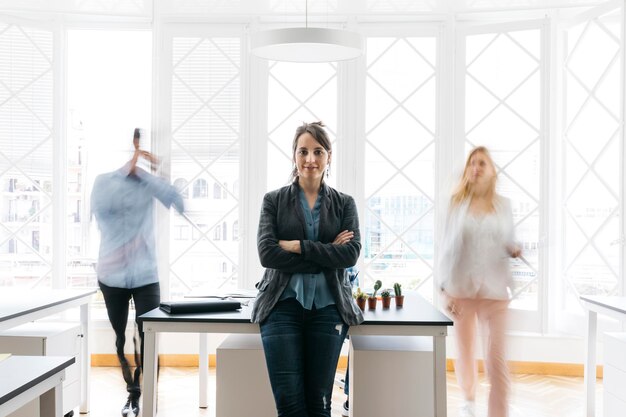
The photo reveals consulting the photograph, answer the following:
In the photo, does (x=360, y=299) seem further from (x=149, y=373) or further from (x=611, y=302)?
(x=611, y=302)

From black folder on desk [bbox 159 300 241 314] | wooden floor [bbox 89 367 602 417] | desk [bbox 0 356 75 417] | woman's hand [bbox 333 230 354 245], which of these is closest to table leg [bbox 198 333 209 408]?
wooden floor [bbox 89 367 602 417]

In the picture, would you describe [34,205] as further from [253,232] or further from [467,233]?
[467,233]

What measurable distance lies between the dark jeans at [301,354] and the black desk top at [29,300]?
1.15 metres

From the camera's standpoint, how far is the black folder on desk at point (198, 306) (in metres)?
2.68

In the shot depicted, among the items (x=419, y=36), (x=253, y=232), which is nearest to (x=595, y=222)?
(x=419, y=36)

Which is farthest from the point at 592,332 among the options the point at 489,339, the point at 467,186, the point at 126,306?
the point at 126,306

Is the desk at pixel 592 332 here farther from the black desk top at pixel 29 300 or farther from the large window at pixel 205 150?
the black desk top at pixel 29 300

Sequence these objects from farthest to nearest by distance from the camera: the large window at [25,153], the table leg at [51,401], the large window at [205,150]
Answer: the large window at [205,150] → the large window at [25,153] → the table leg at [51,401]

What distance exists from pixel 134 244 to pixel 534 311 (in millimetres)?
2963

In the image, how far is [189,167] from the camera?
4625 mm

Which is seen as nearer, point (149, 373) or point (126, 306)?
point (149, 373)

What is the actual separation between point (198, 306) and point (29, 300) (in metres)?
0.95

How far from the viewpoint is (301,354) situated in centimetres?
241

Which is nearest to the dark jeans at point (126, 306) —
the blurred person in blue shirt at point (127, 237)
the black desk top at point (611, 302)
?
the blurred person in blue shirt at point (127, 237)
